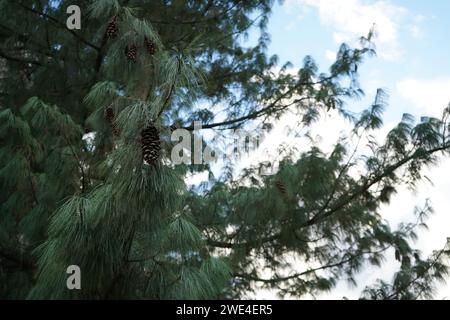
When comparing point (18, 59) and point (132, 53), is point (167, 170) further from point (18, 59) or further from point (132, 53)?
point (18, 59)

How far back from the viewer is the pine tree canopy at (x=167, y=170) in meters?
1.94

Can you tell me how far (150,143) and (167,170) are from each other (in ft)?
0.45

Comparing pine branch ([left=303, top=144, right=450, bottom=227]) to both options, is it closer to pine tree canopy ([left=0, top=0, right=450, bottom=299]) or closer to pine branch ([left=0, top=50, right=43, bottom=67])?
pine tree canopy ([left=0, top=0, right=450, bottom=299])

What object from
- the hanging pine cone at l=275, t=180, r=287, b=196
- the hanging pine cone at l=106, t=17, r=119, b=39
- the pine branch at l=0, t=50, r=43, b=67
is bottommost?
the hanging pine cone at l=275, t=180, r=287, b=196

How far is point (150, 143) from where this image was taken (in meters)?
1.82

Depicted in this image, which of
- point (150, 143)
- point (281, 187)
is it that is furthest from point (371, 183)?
point (150, 143)

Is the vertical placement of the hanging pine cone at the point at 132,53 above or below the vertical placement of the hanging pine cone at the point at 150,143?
above

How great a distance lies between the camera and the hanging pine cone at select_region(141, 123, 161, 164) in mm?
1816

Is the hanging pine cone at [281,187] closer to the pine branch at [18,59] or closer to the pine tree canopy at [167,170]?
the pine tree canopy at [167,170]

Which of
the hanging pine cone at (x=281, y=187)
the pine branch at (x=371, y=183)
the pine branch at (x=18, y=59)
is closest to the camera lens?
the hanging pine cone at (x=281, y=187)

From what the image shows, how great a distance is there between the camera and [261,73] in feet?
16.8

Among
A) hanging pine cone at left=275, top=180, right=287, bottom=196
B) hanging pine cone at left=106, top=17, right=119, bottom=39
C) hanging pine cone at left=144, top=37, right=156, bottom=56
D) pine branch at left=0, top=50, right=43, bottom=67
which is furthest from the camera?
pine branch at left=0, top=50, right=43, bottom=67

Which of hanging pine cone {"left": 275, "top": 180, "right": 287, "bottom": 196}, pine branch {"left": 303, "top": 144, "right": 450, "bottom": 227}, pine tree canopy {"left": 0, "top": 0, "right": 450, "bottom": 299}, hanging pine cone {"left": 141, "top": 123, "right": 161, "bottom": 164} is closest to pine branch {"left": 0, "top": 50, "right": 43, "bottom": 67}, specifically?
pine tree canopy {"left": 0, "top": 0, "right": 450, "bottom": 299}

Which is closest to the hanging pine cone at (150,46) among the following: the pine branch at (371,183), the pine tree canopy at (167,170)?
the pine tree canopy at (167,170)
